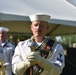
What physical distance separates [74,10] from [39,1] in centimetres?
71

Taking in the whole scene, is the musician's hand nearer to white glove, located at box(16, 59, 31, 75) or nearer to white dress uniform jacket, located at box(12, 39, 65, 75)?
white glove, located at box(16, 59, 31, 75)

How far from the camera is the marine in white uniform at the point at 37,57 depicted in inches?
85.2

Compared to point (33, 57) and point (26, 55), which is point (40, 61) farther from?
point (26, 55)

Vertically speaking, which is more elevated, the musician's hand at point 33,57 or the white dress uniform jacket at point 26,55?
the musician's hand at point 33,57

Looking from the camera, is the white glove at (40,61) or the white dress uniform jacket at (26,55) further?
the white dress uniform jacket at (26,55)

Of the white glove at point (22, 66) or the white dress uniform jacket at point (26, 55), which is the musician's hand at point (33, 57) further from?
the white dress uniform jacket at point (26, 55)

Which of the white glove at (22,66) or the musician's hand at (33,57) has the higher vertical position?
the musician's hand at (33,57)

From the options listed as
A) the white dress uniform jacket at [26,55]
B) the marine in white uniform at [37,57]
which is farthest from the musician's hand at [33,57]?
the white dress uniform jacket at [26,55]

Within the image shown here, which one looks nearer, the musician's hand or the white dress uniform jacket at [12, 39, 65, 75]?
the musician's hand

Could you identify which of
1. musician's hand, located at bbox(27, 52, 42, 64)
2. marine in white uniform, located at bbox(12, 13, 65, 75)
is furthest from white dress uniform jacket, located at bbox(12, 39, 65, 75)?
musician's hand, located at bbox(27, 52, 42, 64)

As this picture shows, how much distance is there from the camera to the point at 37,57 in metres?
2.12

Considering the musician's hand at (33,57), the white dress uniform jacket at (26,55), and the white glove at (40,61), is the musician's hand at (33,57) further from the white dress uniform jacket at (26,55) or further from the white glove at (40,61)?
the white dress uniform jacket at (26,55)

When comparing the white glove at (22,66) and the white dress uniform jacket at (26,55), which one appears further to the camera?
the white dress uniform jacket at (26,55)

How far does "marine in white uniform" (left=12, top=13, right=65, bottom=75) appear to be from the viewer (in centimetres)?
216
